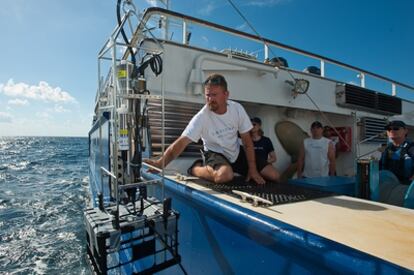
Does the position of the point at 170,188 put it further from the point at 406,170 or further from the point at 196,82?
the point at 406,170

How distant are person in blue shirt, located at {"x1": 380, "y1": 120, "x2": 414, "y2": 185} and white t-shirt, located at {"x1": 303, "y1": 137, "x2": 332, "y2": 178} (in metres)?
0.93

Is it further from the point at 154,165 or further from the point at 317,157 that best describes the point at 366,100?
the point at 154,165

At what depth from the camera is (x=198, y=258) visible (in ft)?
6.40

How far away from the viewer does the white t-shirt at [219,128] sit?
2.53 metres

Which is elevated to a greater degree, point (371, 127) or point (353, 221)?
point (371, 127)

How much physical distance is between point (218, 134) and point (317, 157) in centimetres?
234

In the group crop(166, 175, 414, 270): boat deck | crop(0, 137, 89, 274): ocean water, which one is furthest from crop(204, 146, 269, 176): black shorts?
crop(0, 137, 89, 274): ocean water

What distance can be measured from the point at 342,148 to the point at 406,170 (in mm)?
3584

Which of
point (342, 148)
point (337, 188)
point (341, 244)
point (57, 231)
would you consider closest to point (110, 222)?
point (341, 244)

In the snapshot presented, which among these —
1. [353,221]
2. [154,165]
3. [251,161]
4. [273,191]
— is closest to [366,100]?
[251,161]

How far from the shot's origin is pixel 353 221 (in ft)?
4.56

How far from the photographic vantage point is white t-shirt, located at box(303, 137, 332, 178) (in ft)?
13.7

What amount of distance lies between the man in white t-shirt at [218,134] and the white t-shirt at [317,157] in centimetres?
189

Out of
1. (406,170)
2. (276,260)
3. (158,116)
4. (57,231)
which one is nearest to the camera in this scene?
(276,260)
